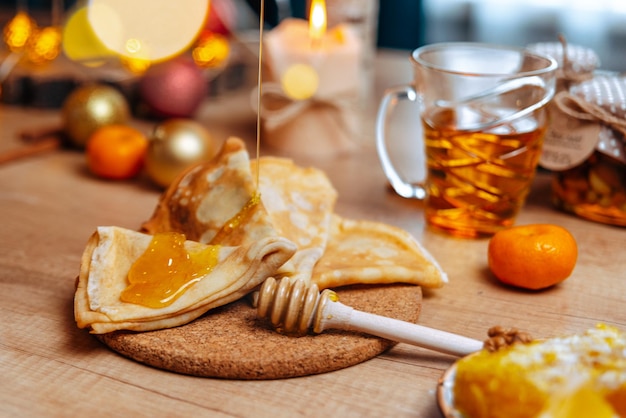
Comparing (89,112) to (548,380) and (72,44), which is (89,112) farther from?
(548,380)

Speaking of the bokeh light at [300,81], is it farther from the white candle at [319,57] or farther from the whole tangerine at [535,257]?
the whole tangerine at [535,257]

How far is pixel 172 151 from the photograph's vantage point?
1224 millimetres

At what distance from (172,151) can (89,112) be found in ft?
0.93

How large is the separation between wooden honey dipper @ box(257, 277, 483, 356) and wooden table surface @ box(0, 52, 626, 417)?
0.11 feet

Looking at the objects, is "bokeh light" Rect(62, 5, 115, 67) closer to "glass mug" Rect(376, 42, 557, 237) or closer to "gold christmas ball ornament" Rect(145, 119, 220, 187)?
"gold christmas ball ornament" Rect(145, 119, 220, 187)

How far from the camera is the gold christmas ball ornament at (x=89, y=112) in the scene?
1410 mm

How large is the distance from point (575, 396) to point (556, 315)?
341 mm

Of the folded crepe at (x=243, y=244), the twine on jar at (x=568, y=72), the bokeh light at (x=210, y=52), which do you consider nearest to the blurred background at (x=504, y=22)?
the bokeh light at (x=210, y=52)

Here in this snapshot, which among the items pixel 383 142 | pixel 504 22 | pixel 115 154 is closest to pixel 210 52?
pixel 115 154

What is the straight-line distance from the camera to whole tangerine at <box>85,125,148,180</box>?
4.18 feet

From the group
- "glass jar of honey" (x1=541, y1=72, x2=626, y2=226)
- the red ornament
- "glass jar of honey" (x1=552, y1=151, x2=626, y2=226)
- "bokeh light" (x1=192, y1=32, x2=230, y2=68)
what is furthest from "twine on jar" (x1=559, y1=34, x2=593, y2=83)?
"bokeh light" (x1=192, y1=32, x2=230, y2=68)

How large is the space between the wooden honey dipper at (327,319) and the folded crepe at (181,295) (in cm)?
3

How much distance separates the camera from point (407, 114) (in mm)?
1658

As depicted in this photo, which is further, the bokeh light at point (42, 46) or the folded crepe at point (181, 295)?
the bokeh light at point (42, 46)
